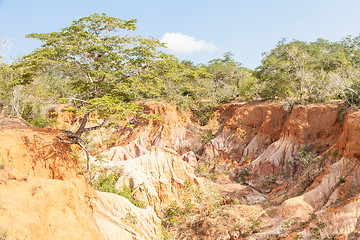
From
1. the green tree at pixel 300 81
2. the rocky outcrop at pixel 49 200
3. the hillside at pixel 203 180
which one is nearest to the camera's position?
the rocky outcrop at pixel 49 200

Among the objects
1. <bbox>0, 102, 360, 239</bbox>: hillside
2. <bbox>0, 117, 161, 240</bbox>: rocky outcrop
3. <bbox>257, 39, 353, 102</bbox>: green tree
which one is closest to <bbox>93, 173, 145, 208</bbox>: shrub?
<bbox>0, 102, 360, 239</bbox>: hillside

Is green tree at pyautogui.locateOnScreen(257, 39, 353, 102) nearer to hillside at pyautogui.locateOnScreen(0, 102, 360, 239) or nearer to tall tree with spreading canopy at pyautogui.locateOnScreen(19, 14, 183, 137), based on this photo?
hillside at pyautogui.locateOnScreen(0, 102, 360, 239)

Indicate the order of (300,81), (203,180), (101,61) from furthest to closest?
(300,81) → (203,180) → (101,61)

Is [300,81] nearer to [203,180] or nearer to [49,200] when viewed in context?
[203,180]

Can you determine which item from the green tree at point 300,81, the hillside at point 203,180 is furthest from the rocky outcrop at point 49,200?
the green tree at point 300,81

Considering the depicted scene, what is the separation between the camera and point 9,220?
14.9 ft

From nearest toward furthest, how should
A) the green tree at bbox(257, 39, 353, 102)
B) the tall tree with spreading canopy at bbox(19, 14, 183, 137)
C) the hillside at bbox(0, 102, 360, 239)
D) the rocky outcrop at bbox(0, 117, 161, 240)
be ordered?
the rocky outcrop at bbox(0, 117, 161, 240)
the hillside at bbox(0, 102, 360, 239)
the tall tree with spreading canopy at bbox(19, 14, 183, 137)
the green tree at bbox(257, 39, 353, 102)

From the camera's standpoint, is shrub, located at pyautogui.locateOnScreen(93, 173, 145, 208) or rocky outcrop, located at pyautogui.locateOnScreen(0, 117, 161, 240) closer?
rocky outcrop, located at pyautogui.locateOnScreen(0, 117, 161, 240)

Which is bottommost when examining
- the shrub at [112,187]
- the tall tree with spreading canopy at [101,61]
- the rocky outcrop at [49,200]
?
the shrub at [112,187]

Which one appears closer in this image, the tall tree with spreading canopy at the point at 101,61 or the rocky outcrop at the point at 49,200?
the rocky outcrop at the point at 49,200

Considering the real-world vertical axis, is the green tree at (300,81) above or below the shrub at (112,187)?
above

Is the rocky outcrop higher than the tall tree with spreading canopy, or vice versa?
the tall tree with spreading canopy

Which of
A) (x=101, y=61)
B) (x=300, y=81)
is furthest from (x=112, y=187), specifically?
(x=300, y=81)

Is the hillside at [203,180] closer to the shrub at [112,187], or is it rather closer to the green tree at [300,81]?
the shrub at [112,187]
